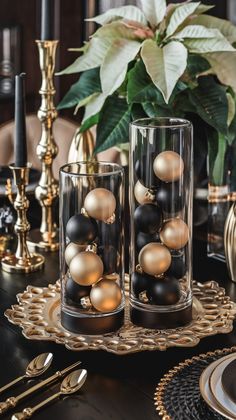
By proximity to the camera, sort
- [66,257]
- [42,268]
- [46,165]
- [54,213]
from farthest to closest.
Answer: [54,213] → [46,165] → [42,268] → [66,257]

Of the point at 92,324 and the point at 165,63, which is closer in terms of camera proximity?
the point at 92,324

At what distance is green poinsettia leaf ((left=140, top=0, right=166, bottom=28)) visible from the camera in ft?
5.22

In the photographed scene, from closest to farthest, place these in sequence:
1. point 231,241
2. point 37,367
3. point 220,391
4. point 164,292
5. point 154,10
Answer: point 220,391, point 37,367, point 164,292, point 231,241, point 154,10

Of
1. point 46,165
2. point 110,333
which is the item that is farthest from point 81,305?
point 46,165

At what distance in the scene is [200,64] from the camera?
1.55 metres

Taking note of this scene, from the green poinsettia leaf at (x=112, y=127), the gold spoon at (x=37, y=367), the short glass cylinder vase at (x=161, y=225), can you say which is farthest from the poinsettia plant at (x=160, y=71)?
the gold spoon at (x=37, y=367)

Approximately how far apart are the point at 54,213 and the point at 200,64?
445mm

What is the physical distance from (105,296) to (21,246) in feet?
1.36

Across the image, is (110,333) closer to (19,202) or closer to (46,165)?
(19,202)

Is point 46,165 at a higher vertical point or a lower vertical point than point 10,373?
higher

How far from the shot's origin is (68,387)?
1040 mm

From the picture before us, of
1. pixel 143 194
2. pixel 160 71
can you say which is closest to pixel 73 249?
pixel 143 194

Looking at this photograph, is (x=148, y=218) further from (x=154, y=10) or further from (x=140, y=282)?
(x=154, y=10)

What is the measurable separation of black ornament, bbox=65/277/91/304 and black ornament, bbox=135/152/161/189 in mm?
176
